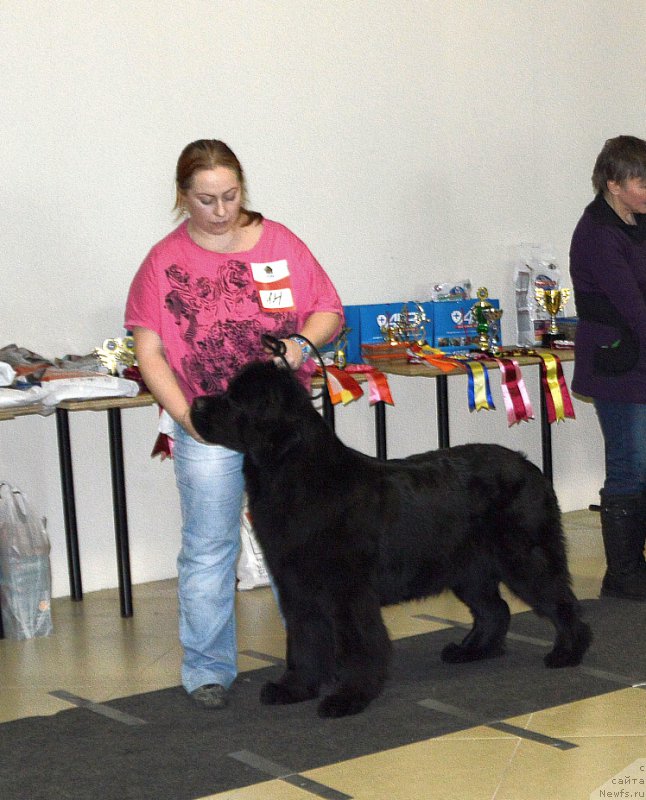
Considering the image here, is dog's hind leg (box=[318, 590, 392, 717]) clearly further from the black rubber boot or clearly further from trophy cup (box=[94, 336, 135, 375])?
trophy cup (box=[94, 336, 135, 375])

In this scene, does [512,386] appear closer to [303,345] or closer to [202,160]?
[303,345]

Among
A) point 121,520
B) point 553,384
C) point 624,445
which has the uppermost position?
point 553,384

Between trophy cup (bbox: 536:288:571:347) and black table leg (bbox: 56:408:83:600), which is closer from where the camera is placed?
black table leg (bbox: 56:408:83:600)

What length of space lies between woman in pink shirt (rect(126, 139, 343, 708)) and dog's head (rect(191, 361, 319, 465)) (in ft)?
0.24

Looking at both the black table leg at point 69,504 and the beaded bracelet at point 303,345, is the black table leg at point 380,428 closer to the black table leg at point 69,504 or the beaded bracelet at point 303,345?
the black table leg at point 69,504

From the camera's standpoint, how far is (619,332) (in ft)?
12.7

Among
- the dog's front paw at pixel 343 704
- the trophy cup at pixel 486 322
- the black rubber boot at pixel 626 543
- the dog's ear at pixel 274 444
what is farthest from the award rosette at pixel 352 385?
the dog's front paw at pixel 343 704

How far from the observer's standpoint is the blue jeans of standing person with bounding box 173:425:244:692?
302 centimetres

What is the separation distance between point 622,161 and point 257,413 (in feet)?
5.41

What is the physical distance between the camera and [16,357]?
4238mm

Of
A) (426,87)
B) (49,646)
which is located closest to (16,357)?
(49,646)

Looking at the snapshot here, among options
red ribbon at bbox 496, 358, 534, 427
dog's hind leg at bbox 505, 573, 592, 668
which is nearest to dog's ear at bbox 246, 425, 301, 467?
dog's hind leg at bbox 505, 573, 592, 668

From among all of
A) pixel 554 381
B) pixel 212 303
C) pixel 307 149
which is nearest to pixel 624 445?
pixel 554 381

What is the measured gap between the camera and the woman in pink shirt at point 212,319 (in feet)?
9.56
